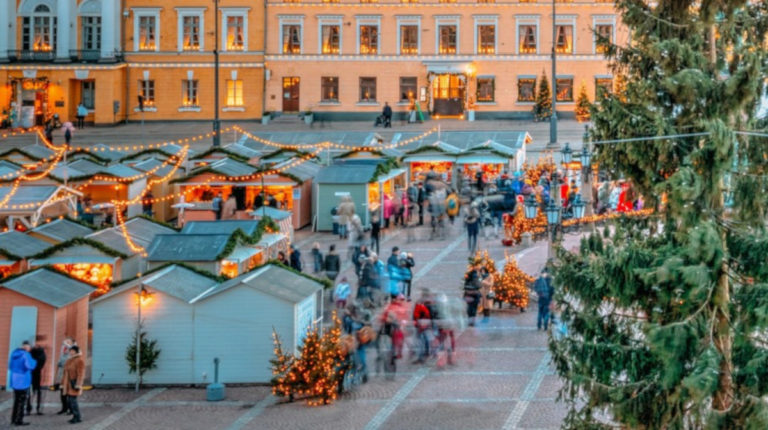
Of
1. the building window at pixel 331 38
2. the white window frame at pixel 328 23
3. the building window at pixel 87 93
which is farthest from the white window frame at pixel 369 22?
the building window at pixel 87 93

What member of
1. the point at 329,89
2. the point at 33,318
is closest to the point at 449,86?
the point at 329,89

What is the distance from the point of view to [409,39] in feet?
222

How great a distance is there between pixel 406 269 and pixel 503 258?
5481 mm

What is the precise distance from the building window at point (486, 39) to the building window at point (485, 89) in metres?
1.45

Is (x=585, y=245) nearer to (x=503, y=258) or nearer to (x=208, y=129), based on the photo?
(x=503, y=258)

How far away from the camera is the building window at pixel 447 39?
6719cm

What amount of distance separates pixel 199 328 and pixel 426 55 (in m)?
45.7

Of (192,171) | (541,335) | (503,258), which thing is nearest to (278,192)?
(192,171)

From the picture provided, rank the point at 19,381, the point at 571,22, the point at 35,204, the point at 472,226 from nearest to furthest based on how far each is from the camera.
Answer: the point at 19,381
the point at 472,226
the point at 35,204
the point at 571,22

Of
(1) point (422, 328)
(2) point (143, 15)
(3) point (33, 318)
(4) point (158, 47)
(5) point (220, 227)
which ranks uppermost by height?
(2) point (143, 15)

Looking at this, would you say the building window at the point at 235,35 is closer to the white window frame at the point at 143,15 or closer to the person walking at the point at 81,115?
the white window frame at the point at 143,15

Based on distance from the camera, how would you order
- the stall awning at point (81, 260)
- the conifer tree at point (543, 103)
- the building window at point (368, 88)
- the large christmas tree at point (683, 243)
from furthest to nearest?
the building window at point (368, 88), the conifer tree at point (543, 103), the stall awning at point (81, 260), the large christmas tree at point (683, 243)

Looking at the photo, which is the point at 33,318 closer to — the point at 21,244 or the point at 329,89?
the point at 21,244

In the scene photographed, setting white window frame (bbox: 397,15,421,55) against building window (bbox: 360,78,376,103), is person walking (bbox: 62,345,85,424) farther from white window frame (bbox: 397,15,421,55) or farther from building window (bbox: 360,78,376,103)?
white window frame (bbox: 397,15,421,55)
